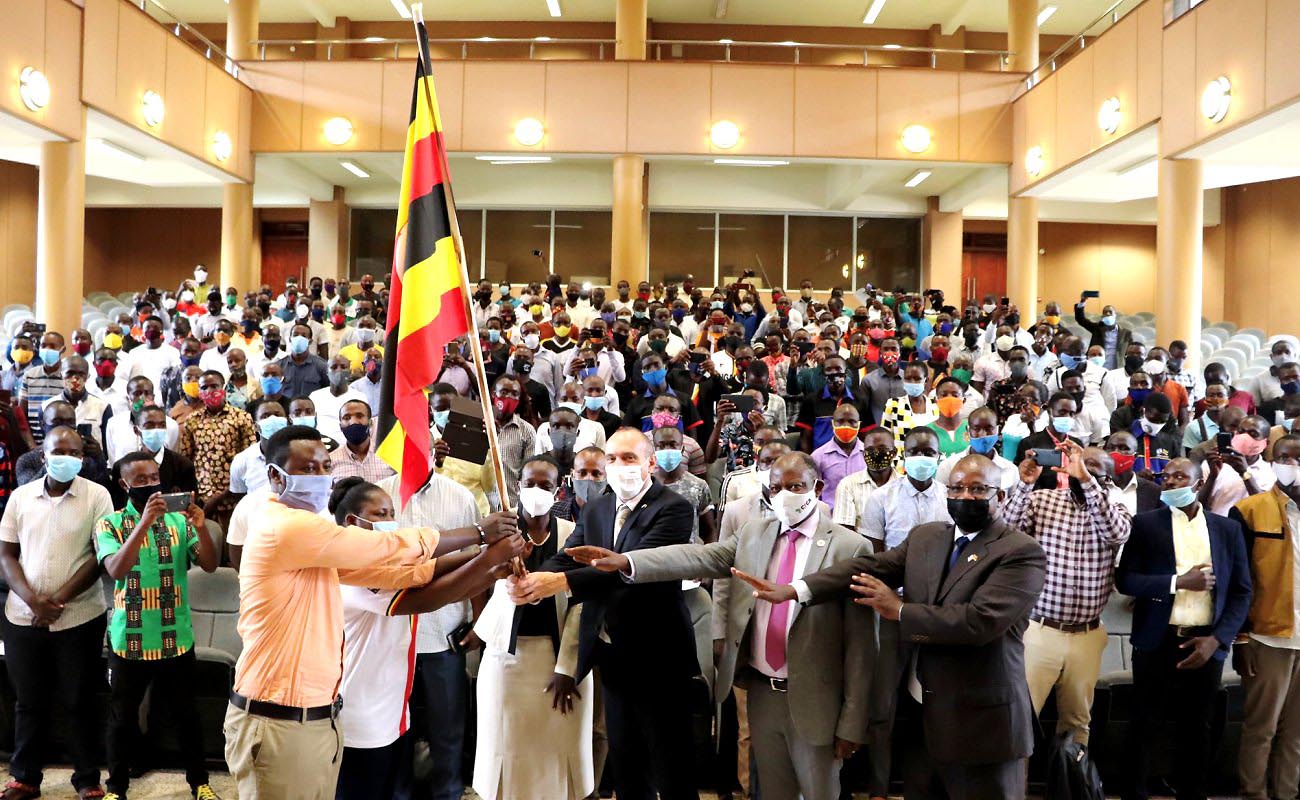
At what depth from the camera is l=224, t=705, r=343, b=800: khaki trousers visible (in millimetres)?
3607

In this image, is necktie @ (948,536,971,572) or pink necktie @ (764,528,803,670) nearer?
necktie @ (948,536,971,572)

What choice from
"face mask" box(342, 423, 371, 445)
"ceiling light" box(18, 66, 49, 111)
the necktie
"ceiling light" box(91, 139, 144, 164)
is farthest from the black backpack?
"ceiling light" box(91, 139, 144, 164)

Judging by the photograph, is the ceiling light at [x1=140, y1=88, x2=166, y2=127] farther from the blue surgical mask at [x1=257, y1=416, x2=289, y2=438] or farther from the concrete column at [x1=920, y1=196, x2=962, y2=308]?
the concrete column at [x1=920, y1=196, x2=962, y2=308]

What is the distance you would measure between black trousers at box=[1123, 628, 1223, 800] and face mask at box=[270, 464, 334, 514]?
4.15 m

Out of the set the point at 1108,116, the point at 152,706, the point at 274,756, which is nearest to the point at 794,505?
the point at 274,756

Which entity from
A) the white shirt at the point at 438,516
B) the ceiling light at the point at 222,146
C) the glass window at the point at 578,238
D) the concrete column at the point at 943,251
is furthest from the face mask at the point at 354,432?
the concrete column at the point at 943,251

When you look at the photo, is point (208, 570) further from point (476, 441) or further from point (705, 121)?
point (705, 121)

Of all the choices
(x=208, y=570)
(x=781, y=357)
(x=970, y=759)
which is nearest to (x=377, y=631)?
(x=208, y=570)

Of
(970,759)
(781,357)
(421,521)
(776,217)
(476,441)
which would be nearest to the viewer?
(970,759)

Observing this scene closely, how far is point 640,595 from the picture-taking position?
15.7ft

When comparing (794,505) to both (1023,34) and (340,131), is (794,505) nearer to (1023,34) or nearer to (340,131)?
(340,131)

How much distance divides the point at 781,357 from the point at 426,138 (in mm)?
7517

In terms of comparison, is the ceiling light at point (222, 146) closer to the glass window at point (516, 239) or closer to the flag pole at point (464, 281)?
the glass window at point (516, 239)

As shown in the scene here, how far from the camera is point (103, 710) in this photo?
6258 millimetres
